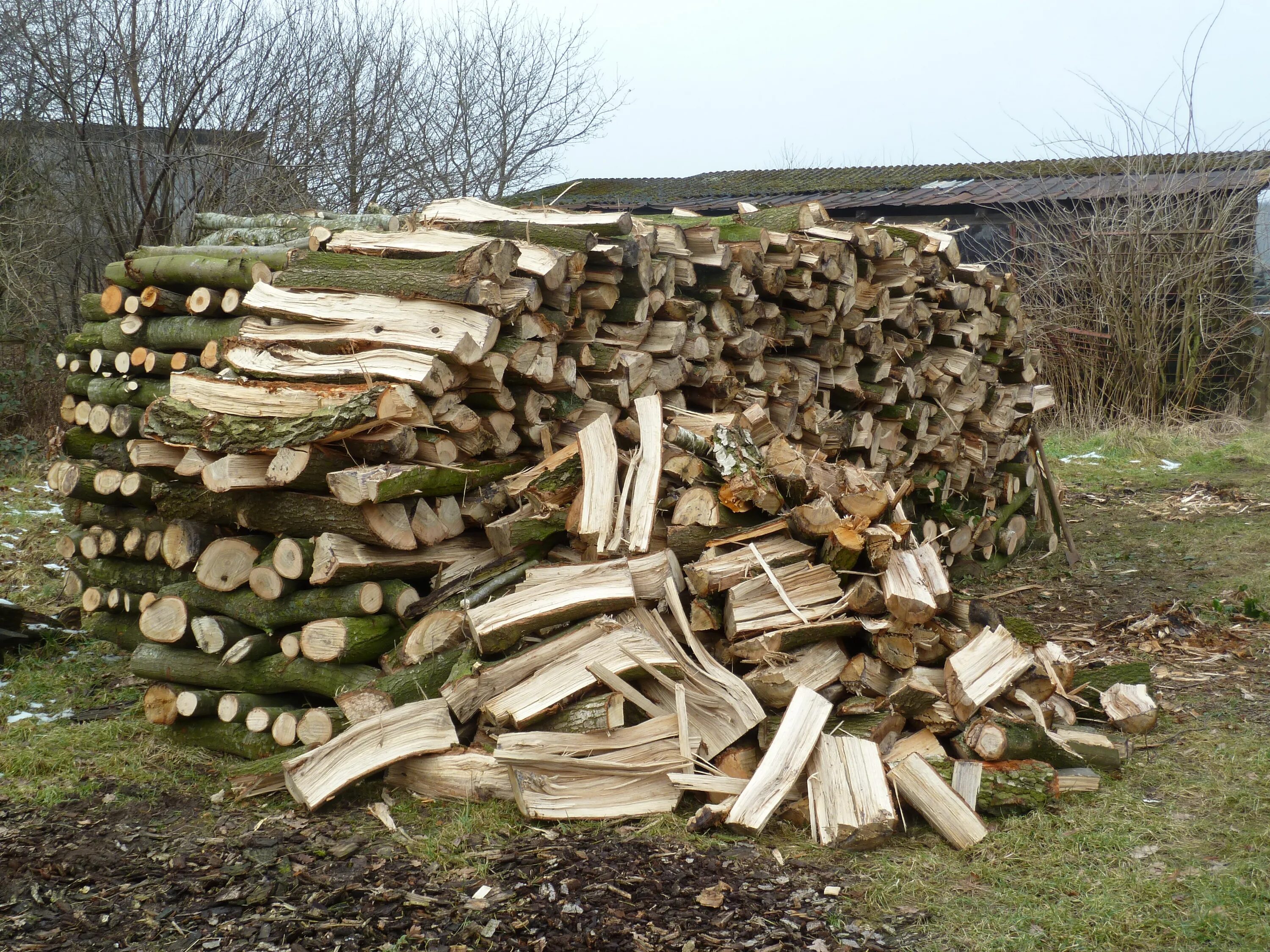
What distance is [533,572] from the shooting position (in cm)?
403

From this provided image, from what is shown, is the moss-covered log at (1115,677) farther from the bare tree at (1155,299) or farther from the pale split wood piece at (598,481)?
the bare tree at (1155,299)

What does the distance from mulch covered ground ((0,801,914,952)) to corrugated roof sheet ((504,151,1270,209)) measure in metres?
11.0

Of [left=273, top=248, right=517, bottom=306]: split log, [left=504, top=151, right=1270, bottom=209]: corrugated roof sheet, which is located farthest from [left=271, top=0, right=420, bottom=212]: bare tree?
[left=273, top=248, right=517, bottom=306]: split log

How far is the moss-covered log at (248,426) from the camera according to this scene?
381 centimetres

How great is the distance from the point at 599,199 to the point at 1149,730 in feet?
51.8

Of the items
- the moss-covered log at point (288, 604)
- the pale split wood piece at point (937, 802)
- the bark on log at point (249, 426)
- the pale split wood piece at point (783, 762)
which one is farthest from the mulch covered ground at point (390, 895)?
the bark on log at point (249, 426)

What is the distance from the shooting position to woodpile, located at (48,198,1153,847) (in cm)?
365

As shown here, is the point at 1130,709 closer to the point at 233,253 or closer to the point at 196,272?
the point at 233,253

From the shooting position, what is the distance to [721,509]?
14.3 ft

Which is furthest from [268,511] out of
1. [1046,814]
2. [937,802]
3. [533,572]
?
[1046,814]

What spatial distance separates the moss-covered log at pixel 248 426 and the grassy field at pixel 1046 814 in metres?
1.33

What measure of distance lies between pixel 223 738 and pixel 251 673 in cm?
31

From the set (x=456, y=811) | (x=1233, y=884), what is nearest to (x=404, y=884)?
(x=456, y=811)

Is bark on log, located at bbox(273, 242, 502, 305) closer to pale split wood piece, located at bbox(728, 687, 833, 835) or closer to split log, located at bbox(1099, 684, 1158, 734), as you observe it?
pale split wood piece, located at bbox(728, 687, 833, 835)
